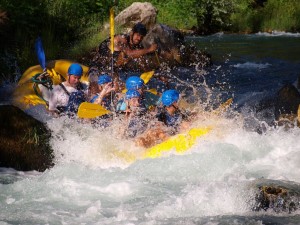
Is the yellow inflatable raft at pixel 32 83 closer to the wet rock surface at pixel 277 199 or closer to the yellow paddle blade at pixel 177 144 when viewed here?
the yellow paddle blade at pixel 177 144

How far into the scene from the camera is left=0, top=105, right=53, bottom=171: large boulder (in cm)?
601

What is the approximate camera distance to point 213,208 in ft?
14.8

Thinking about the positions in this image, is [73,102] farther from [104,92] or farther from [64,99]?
[104,92]

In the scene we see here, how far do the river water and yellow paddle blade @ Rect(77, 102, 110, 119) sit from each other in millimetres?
274

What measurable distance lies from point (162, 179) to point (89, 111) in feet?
4.55

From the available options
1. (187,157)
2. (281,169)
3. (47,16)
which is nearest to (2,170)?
(187,157)

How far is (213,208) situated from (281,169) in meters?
1.27

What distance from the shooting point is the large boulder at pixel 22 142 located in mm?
6012

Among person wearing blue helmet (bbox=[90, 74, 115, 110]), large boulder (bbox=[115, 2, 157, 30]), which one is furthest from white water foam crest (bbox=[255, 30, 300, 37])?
person wearing blue helmet (bbox=[90, 74, 115, 110])

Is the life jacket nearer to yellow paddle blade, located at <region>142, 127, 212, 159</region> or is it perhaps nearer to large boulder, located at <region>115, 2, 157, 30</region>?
yellow paddle blade, located at <region>142, 127, 212, 159</region>

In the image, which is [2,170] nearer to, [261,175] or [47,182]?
[47,182]

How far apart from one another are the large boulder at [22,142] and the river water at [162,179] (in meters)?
0.12

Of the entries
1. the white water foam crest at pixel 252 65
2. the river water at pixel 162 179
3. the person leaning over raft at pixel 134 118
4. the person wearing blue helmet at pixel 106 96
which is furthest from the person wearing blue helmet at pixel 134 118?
the white water foam crest at pixel 252 65

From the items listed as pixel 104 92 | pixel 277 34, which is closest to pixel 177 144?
pixel 104 92
